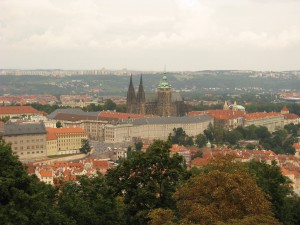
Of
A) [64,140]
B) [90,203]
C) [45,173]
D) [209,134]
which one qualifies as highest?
[90,203]

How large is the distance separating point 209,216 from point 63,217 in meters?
4.39

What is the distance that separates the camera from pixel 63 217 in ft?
62.4

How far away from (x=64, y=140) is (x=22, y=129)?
8003 mm

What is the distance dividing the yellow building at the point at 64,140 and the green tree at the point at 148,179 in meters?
56.1

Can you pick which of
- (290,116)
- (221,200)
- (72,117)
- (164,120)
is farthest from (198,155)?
(290,116)

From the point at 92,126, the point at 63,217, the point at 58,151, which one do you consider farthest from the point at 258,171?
the point at 92,126

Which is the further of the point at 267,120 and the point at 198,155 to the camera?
the point at 267,120

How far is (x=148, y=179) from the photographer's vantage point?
23172 millimetres

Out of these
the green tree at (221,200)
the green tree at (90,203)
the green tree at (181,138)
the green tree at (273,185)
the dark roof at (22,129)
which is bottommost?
the green tree at (181,138)

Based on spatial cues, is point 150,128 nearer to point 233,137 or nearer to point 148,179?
point 233,137

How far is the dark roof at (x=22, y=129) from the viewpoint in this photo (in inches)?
2933

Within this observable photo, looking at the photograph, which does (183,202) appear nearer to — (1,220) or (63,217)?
(63,217)

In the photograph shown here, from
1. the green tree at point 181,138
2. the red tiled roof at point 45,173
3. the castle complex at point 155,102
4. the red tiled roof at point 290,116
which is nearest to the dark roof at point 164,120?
the green tree at point 181,138

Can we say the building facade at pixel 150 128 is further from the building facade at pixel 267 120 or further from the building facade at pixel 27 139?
the building facade at pixel 27 139
